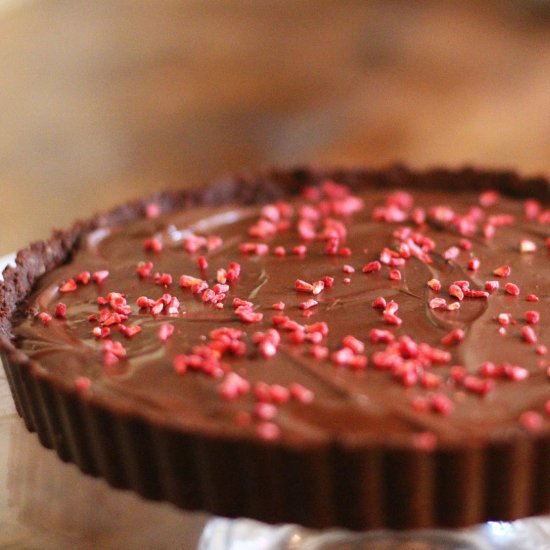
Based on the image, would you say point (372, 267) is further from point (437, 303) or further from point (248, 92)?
point (248, 92)

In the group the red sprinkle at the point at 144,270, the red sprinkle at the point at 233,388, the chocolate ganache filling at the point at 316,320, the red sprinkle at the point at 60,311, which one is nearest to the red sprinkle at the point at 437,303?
the chocolate ganache filling at the point at 316,320

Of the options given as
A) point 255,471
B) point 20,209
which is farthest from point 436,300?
point 20,209

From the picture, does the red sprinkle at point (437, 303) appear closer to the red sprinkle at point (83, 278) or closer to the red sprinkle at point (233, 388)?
the red sprinkle at point (233, 388)

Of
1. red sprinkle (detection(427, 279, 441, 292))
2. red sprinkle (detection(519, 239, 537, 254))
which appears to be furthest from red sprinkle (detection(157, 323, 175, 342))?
red sprinkle (detection(519, 239, 537, 254))

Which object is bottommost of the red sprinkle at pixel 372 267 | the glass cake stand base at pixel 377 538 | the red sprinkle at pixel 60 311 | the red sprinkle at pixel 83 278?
the glass cake stand base at pixel 377 538

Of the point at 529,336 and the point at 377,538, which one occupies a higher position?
the point at 529,336

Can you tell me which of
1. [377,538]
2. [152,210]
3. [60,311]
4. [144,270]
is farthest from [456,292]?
[152,210]
